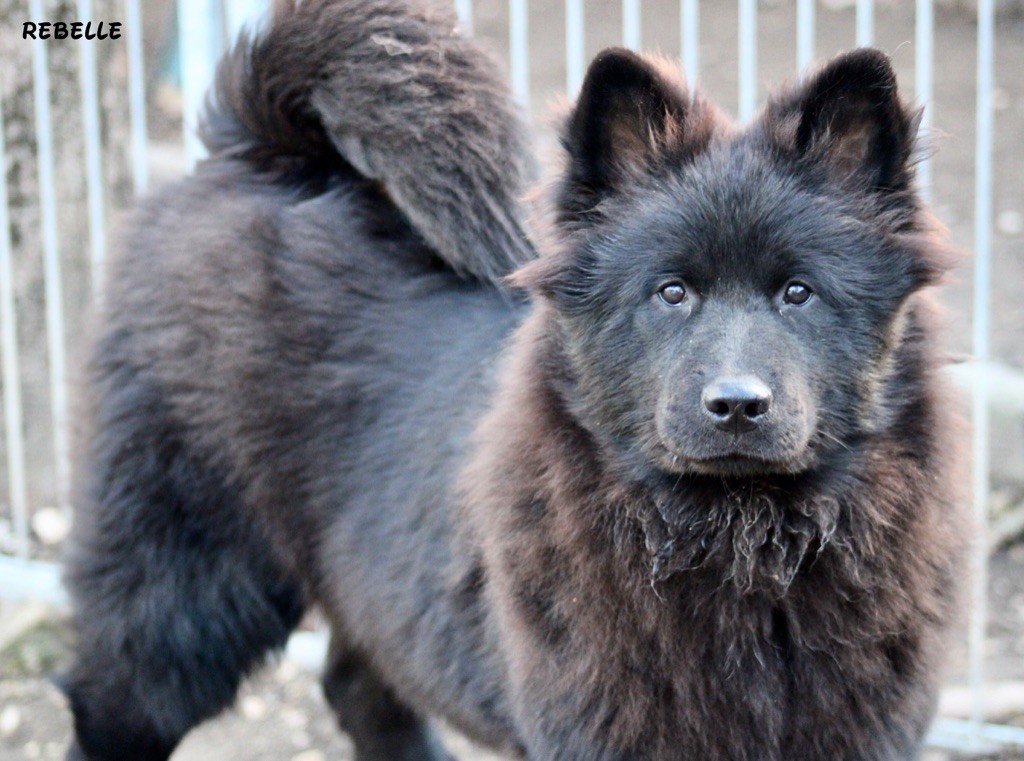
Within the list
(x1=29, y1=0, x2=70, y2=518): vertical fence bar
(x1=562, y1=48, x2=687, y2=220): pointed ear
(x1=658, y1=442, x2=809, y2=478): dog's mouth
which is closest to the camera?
(x1=658, y1=442, x2=809, y2=478): dog's mouth

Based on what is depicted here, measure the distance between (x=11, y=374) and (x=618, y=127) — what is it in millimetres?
3469

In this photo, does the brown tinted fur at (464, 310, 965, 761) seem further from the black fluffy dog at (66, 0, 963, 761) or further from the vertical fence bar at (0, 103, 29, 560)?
the vertical fence bar at (0, 103, 29, 560)

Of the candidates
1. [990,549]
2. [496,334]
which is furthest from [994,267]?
[496,334]

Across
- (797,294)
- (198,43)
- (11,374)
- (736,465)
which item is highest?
(198,43)

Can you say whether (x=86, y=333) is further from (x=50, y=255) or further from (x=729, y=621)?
(x=729, y=621)

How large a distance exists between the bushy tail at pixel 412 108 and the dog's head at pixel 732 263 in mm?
609

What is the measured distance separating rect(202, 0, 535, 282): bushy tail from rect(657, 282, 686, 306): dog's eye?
861mm

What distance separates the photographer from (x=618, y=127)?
9.84 ft

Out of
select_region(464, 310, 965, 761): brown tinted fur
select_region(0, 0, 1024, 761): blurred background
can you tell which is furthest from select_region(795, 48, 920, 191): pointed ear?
select_region(0, 0, 1024, 761): blurred background

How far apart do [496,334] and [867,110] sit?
116cm

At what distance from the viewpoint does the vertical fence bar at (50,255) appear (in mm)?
5242

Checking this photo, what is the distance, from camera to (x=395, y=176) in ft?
11.8

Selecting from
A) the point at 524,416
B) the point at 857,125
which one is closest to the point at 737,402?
the point at 524,416

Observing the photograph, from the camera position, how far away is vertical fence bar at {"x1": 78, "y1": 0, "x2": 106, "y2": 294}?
5285 mm
